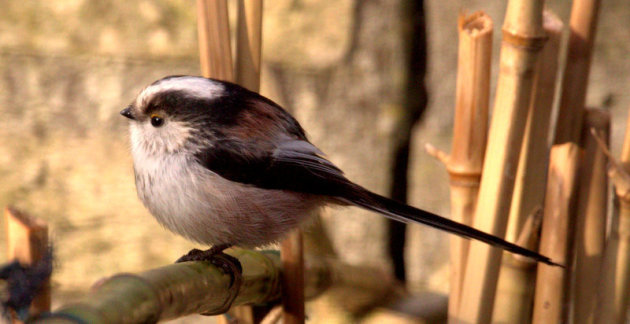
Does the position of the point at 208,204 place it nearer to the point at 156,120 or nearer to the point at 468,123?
the point at 156,120

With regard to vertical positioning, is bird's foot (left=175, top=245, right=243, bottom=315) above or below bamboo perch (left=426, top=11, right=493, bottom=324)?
below

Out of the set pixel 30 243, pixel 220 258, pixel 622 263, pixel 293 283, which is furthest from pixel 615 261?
pixel 30 243

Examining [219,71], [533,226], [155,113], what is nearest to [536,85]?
[533,226]

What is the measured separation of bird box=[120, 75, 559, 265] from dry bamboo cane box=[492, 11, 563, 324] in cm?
23

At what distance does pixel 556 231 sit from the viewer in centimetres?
115

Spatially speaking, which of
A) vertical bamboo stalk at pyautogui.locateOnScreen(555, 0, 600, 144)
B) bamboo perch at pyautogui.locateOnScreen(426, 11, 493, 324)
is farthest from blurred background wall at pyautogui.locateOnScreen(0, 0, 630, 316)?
bamboo perch at pyautogui.locateOnScreen(426, 11, 493, 324)

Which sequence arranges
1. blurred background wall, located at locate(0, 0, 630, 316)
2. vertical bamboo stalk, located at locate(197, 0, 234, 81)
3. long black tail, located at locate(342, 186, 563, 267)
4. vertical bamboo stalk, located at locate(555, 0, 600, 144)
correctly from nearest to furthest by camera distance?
1. long black tail, located at locate(342, 186, 563, 267)
2. vertical bamboo stalk, located at locate(197, 0, 234, 81)
3. vertical bamboo stalk, located at locate(555, 0, 600, 144)
4. blurred background wall, located at locate(0, 0, 630, 316)

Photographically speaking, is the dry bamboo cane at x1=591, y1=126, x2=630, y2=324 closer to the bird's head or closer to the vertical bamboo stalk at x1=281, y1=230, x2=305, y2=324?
the vertical bamboo stalk at x1=281, y1=230, x2=305, y2=324

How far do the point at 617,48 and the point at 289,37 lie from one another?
0.72 meters

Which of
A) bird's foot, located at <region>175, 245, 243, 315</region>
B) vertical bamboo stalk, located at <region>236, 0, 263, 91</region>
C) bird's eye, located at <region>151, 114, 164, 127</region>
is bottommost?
bird's foot, located at <region>175, 245, 243, 315</region>

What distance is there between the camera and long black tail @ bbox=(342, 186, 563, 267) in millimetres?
906

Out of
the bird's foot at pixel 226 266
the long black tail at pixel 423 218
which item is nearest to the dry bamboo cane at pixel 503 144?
the long black tail at pixel 423 218

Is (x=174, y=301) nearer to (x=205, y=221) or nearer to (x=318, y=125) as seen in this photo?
(x=205, y=221)

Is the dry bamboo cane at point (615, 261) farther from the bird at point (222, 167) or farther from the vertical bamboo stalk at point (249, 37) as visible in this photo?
the vertical bamboo stalk at point (249, 37)
